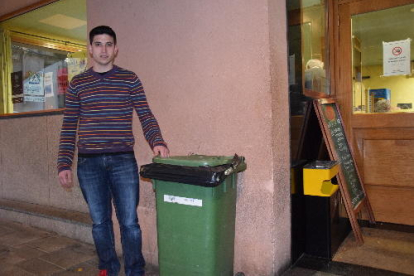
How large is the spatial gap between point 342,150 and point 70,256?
10.0 ft

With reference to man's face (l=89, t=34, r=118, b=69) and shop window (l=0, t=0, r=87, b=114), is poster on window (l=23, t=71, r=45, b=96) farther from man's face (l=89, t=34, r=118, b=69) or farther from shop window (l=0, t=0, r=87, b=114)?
man's face (l=89, t=34, r=118, b=69)

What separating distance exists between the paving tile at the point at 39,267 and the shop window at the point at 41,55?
228 cm

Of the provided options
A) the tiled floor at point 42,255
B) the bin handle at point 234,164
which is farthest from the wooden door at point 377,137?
the tiled floor at point 42,255

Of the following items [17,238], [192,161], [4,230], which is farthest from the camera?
[4,230]

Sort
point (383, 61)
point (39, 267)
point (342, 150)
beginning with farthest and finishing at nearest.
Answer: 1. point (383, 61)
2. point (342, 150)
3. point (39, 267)

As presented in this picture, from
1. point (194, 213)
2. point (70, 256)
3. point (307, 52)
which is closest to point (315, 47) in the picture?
point (307, 52)

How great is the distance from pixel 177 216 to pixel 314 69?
93.4 inches

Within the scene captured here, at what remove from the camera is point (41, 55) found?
5.53 metres

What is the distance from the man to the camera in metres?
2.56

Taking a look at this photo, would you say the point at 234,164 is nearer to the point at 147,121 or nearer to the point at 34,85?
the point at 147,121

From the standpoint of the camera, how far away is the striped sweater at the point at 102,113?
2.55m

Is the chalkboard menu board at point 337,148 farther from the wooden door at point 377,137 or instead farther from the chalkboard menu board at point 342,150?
the wooden door at point 377,137

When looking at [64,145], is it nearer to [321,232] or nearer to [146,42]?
[146,42]

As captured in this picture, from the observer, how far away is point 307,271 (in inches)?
115
